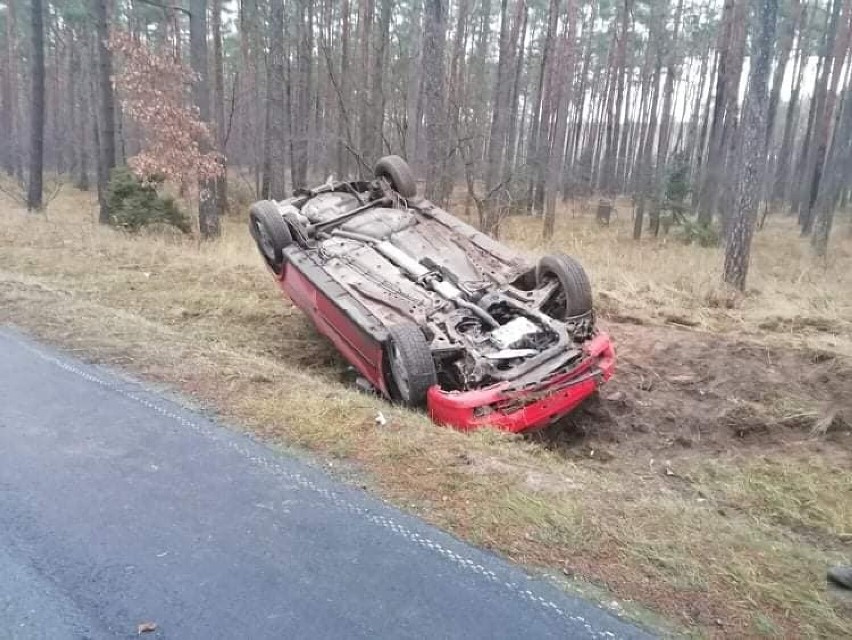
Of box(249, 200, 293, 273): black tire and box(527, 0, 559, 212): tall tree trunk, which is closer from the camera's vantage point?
box(249, 200, 293, 273): black tire

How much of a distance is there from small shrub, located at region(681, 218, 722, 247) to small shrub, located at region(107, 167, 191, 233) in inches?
471

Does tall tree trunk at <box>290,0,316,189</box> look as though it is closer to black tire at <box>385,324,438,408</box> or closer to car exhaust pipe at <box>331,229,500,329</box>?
car exhaust pipe at <box>331,229,500,329</box>

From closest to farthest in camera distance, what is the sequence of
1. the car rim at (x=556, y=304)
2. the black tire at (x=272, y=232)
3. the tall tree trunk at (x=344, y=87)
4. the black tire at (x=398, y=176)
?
1. the car rim at (x=556, y=304)
2. the black tire at (x=272, y=232)
3. the black tire at (x=398, y=176)
4. the tall tree trunk at (x=344, y=87)

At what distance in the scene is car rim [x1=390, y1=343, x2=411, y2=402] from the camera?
188 inches

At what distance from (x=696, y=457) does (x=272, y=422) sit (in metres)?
3.23

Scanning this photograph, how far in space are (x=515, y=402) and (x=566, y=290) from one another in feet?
5.75

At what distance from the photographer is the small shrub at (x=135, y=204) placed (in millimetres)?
12055

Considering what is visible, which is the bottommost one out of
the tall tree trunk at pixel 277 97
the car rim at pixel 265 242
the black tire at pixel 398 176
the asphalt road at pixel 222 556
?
the asphalt road at pixel 222 556

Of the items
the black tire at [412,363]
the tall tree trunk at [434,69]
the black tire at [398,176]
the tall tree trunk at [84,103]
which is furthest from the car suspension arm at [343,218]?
the tall tree trunk at [84,103]

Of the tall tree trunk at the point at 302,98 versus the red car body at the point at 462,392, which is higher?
the tall tree trunk at the point at 302,98

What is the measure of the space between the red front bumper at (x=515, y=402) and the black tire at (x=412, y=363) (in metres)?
0.11

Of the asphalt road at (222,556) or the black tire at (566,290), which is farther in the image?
the black tire at (566,290)

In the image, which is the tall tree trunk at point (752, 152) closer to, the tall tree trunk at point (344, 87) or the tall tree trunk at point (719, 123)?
the tall tree trunk at point (719, 123)

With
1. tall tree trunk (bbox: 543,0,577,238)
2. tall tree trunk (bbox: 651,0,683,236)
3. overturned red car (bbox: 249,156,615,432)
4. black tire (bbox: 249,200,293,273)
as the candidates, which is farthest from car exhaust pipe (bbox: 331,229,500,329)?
tall tree trunk (bbox: 651,0,683,236)
